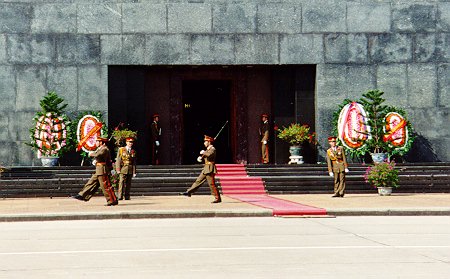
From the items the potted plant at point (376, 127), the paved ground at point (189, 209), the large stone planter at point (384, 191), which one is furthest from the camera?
the potted plant at point (376, 127)

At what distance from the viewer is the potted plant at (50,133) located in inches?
1412

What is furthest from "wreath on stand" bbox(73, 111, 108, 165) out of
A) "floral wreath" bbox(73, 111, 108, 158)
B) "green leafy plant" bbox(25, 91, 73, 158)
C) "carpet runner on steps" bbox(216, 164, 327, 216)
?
"carpet runner on steps" bbox(216, 164, 327, 216)

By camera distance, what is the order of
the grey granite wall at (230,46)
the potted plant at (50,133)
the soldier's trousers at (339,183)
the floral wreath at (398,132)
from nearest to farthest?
the soldier's trousers at (339,183), the potted plant at (50,133), the floral wreath at (398,132), the grey granite wall at (230,46)

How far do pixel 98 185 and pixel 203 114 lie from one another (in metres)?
17.2

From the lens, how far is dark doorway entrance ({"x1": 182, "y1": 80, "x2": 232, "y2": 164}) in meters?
41.0

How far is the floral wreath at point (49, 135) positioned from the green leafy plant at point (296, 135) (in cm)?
917

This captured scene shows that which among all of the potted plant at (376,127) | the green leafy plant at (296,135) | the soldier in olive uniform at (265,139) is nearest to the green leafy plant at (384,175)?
the potted plant at (376,127)

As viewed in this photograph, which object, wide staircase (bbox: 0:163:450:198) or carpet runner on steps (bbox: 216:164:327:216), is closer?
carpet runner on steps (bbox: 216:164:327:216)

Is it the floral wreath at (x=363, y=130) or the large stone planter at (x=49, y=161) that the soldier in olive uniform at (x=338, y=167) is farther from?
the large stone planter at (x=49, y=161)

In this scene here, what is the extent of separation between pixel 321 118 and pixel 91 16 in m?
10.8

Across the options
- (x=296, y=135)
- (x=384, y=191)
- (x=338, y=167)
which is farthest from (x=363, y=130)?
(x=338, y=167)

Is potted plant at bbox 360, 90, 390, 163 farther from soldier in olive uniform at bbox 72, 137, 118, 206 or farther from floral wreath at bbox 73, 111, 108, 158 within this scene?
soldier in olive uniform at bbox 72, 137, 118, 206

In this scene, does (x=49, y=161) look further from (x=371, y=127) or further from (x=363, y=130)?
(x=371, y=127)

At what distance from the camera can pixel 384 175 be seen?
1195 inches
